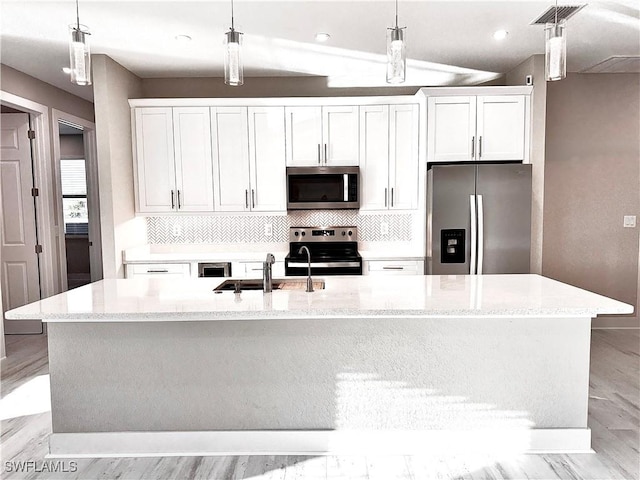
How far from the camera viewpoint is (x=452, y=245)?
396 cm

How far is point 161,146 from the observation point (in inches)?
171

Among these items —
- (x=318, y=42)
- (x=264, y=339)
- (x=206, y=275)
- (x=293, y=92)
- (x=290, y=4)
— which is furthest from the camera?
(x=293, y=92)

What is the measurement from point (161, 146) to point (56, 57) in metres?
1.12

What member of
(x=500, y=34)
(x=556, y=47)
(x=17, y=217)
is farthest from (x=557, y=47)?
(x=17, y=217)

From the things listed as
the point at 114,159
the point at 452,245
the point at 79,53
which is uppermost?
the point at 79,53

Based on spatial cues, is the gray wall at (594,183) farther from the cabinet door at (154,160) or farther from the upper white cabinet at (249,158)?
the cabinet door at (154,160)

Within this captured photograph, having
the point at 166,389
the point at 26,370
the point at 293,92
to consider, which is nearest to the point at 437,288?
the point at 166,389

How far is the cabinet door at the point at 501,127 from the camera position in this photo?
13.4ft

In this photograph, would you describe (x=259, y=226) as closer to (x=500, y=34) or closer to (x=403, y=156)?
(x=403, y=156)

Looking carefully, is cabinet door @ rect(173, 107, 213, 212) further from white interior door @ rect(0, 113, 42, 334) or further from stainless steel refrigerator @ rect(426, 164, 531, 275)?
stainless steel refrigerator @ rect(426, 164, 531, 275)

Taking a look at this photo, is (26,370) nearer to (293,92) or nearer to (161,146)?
(161,146)

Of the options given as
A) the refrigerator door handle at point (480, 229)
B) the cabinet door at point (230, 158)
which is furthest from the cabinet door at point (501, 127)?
the cabinet door at point (230, 158)

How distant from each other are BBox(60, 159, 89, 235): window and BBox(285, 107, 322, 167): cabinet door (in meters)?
4.84

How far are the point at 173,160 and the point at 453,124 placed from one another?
2.73 meters
